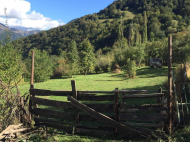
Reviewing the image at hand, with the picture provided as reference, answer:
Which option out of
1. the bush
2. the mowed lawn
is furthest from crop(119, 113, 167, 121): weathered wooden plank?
the bush

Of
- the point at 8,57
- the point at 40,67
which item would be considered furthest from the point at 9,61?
the point at 40,67

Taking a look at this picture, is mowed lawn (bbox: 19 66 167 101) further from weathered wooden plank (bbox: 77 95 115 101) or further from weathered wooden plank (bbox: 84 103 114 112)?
weathered wooden plank (bbox: 84 103 114 112)

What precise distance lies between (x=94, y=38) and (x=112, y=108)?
8505 cm

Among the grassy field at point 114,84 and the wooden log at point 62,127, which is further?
the grassy field at point 114,84

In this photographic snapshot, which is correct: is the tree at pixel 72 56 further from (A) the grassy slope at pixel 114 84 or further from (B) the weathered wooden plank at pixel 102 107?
(B) the weathered wooden plank at pixel 102 107

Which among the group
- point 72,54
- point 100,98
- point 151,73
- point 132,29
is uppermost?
point 132,29

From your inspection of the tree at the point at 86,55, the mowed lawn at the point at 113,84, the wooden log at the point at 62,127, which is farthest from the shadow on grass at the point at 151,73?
the wooden log at the point at 62,127

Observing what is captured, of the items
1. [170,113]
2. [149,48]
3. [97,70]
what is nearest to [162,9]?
[149,48]

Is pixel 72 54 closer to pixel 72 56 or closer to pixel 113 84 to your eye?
pixel 72 56

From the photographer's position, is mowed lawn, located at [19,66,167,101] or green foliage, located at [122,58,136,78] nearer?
mowed lawn, located at [19,66,167,101]

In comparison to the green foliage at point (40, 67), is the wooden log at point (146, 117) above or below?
below

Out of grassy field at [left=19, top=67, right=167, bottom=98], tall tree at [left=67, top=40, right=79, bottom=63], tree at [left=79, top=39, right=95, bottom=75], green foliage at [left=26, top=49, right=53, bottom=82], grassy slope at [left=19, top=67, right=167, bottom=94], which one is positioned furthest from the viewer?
tree at [left=79, top=39, right=95, bottom=75]

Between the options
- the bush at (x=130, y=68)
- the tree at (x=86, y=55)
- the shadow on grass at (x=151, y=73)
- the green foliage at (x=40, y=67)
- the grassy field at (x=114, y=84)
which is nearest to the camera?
the grassy field at (x=114, y=84)

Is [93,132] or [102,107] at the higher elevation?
[102,107]
